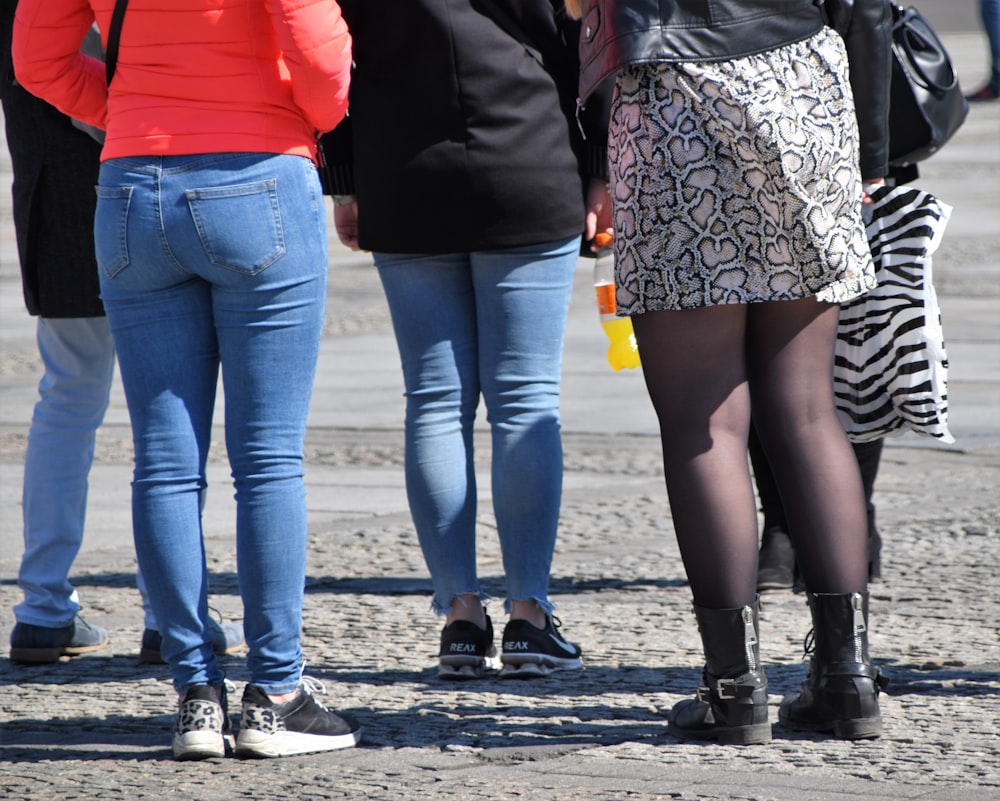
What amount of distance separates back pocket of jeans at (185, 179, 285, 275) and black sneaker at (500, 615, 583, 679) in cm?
122

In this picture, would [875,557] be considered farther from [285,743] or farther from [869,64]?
[285,743]

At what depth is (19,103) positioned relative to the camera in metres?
4.58

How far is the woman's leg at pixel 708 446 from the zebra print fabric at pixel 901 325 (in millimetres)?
585

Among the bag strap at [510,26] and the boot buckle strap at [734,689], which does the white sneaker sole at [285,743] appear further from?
the bag strap at [510,26]

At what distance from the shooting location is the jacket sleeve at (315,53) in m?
3.49

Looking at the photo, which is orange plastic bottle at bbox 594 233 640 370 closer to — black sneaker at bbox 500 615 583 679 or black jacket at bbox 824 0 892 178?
black sneaker at bbox 500 615 583 679

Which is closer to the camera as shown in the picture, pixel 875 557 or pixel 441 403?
pixel 441 403

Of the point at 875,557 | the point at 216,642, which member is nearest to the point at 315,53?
the point at 216,642

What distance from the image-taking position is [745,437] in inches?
148

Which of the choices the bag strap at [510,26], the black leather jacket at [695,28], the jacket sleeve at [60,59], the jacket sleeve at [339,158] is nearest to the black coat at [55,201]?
the jacket sleeve at [339,158]

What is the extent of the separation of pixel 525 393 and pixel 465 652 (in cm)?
62

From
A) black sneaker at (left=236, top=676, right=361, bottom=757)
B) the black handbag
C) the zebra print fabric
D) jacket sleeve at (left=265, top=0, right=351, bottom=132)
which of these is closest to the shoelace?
black sneaker at (left=236, top=676, right=361, bottom=757)

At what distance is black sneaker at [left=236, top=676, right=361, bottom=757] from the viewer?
3680mm

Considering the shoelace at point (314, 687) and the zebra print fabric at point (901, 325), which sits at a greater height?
the zebra print fabric at point (901, 325)
